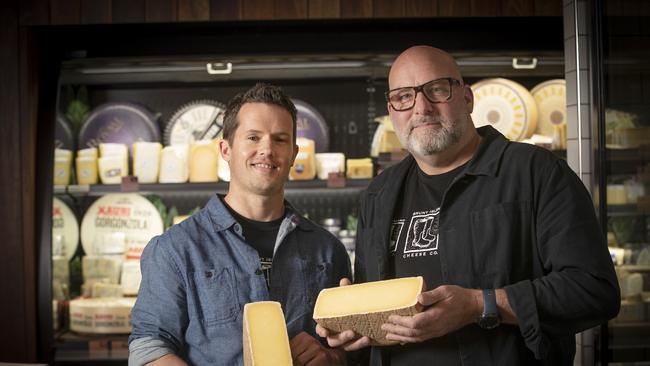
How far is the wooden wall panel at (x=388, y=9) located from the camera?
3.41 meters

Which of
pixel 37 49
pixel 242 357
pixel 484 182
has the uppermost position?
pixel 37 49

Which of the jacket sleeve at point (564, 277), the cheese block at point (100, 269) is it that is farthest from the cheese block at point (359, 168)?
the jacket sleeve at point (564, 277)

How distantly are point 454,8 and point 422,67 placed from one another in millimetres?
1502

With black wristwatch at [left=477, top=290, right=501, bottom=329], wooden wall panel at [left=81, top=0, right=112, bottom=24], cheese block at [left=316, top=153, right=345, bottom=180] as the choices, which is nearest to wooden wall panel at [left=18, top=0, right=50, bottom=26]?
wooden wall panel at [left=81, top=0, right=112, bottom=24]

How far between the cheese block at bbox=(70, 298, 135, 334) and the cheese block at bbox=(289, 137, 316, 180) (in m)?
1.11

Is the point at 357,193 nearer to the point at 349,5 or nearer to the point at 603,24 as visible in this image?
the point at 349,5

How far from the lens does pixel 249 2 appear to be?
343 cm

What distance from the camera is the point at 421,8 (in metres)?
3.41

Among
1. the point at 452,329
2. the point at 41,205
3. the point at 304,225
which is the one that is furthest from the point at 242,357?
the point at 41,205

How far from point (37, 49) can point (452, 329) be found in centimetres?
275

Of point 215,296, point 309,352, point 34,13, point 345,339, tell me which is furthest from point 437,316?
point 34,13

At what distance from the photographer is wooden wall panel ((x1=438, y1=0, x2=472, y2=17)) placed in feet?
11.2

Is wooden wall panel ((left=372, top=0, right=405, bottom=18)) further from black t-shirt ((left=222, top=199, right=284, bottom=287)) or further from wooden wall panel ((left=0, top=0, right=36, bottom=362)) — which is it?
wooden wall panel ((left=0, top=0, right=36, bottom=362))

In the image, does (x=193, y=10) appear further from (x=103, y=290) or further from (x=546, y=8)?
(x=546, y=8)
